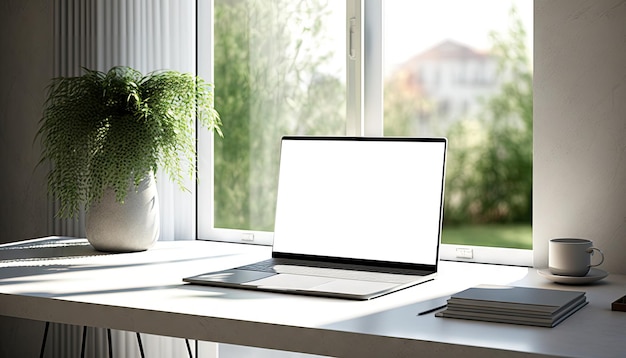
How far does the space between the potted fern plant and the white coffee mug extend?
1.01 m

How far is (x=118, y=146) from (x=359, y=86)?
659mm

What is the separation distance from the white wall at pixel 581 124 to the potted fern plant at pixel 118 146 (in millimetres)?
921

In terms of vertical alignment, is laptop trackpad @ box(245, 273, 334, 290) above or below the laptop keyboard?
below

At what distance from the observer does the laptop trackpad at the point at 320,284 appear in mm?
1734

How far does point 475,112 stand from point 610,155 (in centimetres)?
47

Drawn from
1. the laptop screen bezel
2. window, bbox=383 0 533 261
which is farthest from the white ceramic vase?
window, bbox=383 0 533 261

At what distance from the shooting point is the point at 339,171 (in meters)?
2.11

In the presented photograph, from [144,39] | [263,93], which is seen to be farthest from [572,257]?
[144,39]

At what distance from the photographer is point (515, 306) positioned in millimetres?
1482

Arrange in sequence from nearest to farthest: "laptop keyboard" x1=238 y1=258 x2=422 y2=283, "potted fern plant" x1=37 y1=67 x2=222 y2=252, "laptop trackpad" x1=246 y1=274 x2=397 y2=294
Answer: "laptop trackpad" x1=246 y1=274 x2=397 y2=294 < "laptop keyboard" x1=238 y1=258 x2=422 y2=283 < "potted fern plant" x1=37 y1=67 x2=222 y2=252

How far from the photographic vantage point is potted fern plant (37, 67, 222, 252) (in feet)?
7.23

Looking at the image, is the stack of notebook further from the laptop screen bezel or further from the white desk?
the laptop screen bezel

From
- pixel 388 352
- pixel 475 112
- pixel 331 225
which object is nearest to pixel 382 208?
pixel 331 225

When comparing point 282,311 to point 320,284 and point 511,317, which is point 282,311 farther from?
point 511,317
